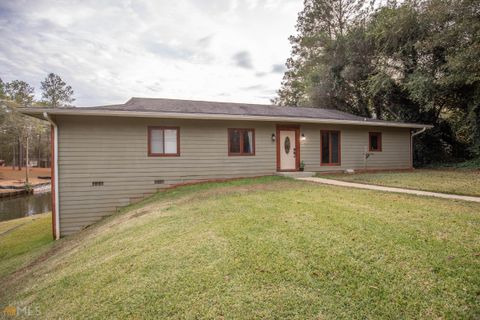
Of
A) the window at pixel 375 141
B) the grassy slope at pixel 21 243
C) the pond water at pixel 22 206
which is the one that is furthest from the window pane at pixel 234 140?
the pond water at pixel 22 206

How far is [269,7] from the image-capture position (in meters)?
11.5

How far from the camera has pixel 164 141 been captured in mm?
8258

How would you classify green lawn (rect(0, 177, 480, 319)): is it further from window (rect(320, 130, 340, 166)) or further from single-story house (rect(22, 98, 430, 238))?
window (rect(320, 130, 340, 166))

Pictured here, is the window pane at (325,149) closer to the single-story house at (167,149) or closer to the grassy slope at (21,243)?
the single-story house at (167,149)

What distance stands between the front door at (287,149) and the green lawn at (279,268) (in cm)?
527

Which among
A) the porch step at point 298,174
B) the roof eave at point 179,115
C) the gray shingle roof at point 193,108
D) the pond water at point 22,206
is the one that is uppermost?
the gray shingle roof at point 193,108

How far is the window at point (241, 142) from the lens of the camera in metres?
9.05

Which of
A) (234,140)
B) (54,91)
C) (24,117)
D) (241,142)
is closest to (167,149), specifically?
(234,140)

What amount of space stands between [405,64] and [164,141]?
43.3 ft

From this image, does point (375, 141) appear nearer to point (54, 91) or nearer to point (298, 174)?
point (298, 174)

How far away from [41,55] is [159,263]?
54.6 ft

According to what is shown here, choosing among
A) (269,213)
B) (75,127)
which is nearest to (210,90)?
(75,127)

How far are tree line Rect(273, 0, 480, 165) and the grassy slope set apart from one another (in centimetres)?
1530

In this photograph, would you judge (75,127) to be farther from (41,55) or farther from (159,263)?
(41,55)
